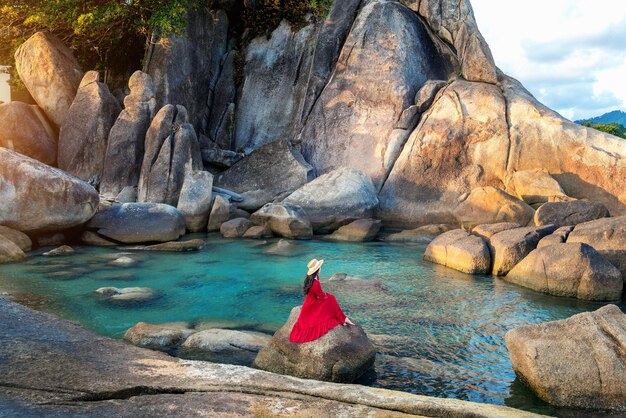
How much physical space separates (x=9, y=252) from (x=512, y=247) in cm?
1291

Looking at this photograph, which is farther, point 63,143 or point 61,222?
point 63,143

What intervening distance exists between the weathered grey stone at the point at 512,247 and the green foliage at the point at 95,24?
52.6ft

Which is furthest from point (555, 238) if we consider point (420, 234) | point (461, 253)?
point (420, 234)

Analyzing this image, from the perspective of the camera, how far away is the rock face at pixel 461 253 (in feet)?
49.1

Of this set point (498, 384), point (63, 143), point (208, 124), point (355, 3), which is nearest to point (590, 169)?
point (355, 3)

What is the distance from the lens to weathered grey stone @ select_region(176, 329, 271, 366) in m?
8.88

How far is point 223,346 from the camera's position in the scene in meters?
9.15

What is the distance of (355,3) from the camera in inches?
1109

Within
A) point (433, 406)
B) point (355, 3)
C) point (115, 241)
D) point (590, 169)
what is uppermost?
point (355, 3)

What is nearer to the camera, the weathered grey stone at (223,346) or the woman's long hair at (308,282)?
the woman's long hair at (308,282)

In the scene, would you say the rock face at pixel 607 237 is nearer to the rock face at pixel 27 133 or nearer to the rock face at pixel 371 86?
the rock face at pixel 371 86

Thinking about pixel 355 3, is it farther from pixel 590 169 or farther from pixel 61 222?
pixel 61 222

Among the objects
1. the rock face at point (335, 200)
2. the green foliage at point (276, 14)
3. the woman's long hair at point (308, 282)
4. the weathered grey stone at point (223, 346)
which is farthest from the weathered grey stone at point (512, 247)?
the green foliage at point (276, 14)

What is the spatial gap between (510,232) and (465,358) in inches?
268
